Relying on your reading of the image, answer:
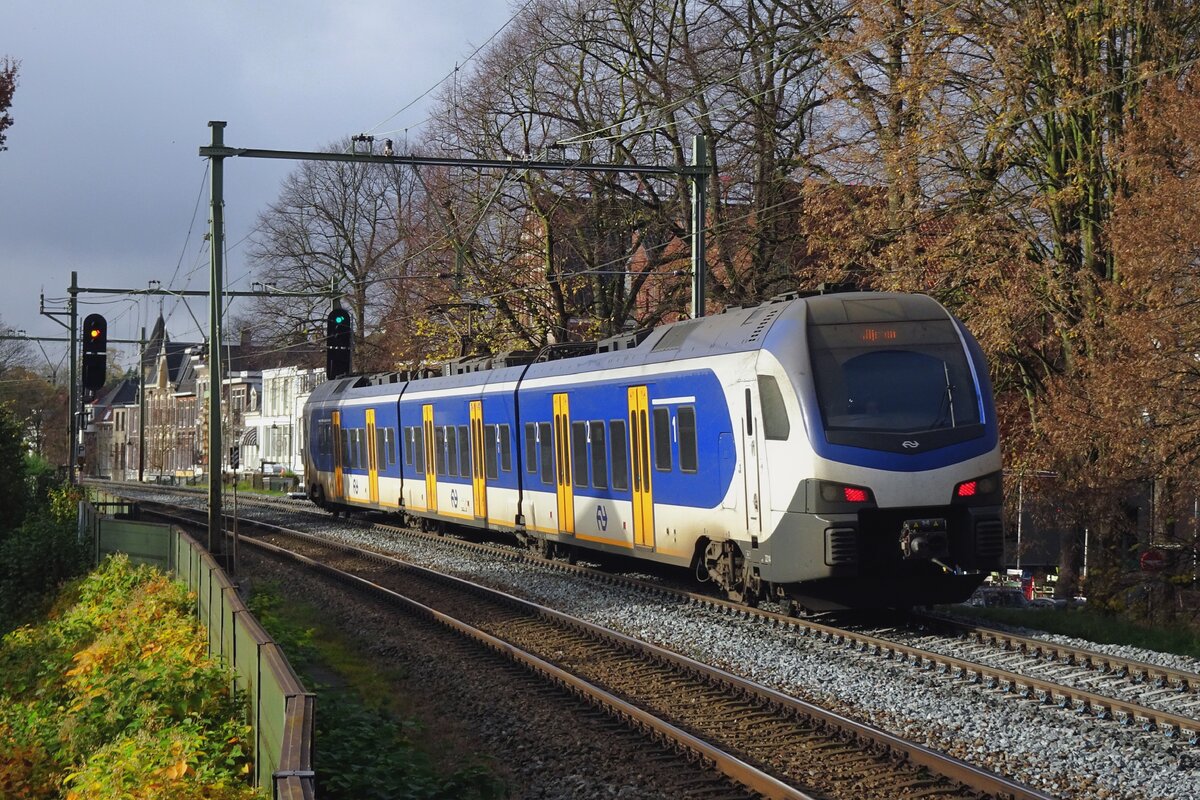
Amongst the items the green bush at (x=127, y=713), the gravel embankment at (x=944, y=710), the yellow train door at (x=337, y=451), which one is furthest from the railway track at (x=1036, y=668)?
the yellow train door at (x=337, y=451)

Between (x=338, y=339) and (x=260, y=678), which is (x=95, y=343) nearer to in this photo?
(x=338, y=339)

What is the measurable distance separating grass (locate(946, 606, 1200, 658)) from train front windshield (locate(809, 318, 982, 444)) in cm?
242

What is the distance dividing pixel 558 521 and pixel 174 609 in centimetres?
750

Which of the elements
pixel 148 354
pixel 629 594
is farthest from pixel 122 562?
pixel 148 354

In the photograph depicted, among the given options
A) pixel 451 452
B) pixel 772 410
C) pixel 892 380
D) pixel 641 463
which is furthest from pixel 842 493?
pixel 451 452

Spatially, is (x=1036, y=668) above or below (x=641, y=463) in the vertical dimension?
below

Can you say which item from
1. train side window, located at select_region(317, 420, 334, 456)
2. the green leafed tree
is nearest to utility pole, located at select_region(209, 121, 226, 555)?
the green leafed tree

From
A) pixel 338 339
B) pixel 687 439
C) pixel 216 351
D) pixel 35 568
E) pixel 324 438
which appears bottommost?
pixel 35 568

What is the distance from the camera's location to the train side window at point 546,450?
21355mm

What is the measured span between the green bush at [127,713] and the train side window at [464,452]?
8604mm

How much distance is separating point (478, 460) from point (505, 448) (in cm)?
171

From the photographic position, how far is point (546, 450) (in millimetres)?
21625

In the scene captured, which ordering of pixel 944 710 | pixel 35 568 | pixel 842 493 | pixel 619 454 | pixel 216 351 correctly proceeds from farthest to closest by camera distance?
pixel 35 568 < pixel 216 351 < pixel 619 454 < pixel 842 493 < pixel 944 710

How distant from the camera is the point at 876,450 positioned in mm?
13320
